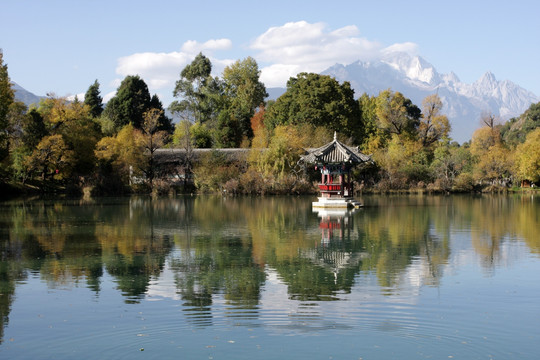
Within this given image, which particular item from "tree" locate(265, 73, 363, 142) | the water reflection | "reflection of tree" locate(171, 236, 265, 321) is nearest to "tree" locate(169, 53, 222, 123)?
"tree" locate(265, 73, 363, 142)

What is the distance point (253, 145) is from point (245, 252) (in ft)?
122

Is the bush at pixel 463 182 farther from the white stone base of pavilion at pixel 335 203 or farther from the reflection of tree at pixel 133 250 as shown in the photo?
the reflection of tree at pixel 133 250

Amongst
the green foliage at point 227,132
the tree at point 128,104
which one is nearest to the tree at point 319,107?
the green foliage at point 227,132

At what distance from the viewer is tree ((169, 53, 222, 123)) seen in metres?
67.6

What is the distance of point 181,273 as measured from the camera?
13.1 meters

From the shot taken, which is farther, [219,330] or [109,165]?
[109,165]

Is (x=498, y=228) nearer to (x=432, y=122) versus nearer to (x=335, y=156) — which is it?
(x=335, y=156)

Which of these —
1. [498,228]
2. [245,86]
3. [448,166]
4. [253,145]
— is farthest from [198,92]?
[498,228]

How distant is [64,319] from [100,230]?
12.4 meters

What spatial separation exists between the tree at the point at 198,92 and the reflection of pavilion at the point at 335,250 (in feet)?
144

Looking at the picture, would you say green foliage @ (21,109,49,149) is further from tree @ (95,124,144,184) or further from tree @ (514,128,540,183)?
tree @ (514,128,540,183)

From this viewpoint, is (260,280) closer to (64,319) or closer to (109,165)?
(64,319)

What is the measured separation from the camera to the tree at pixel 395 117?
58.8 m

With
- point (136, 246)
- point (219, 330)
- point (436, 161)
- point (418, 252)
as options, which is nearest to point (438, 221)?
point (418, 252)
